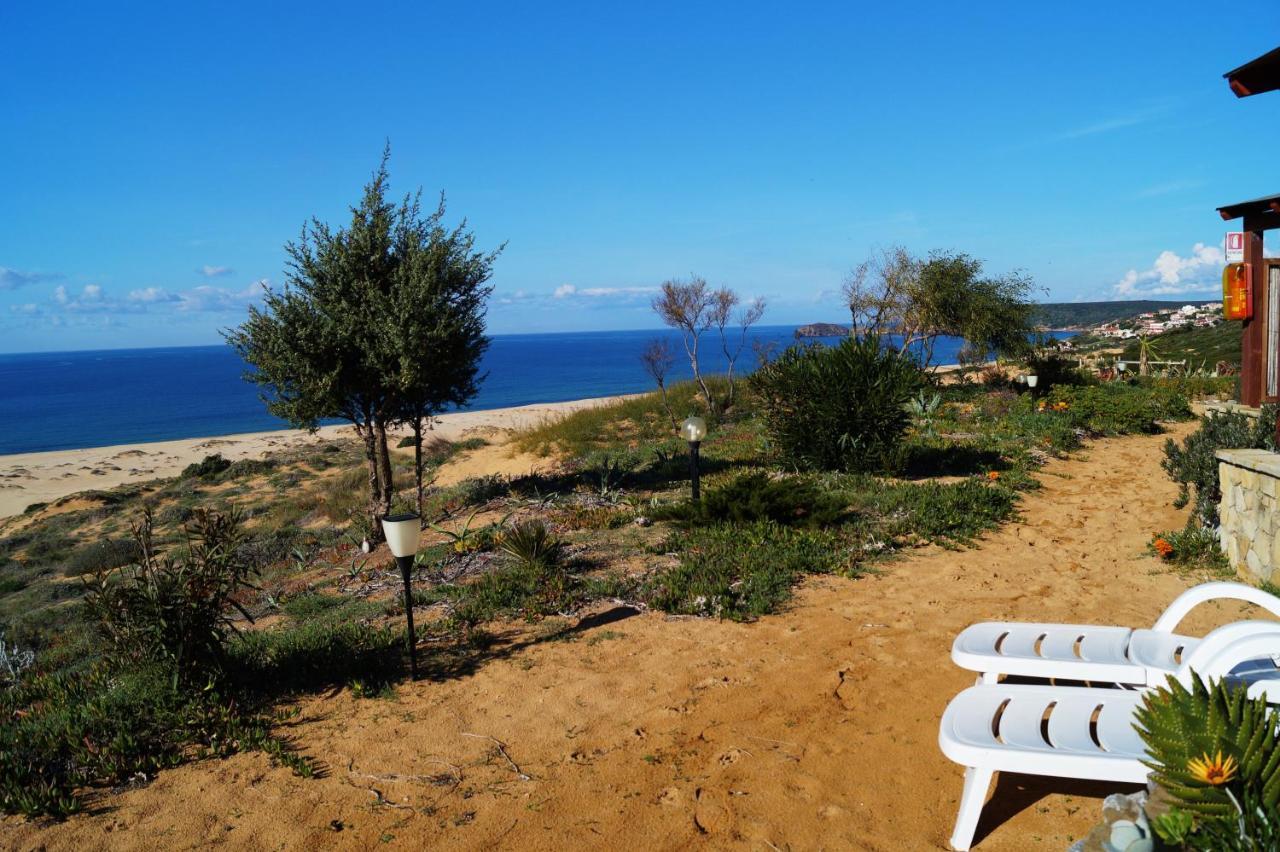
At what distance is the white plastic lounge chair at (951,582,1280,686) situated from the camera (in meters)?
3.86

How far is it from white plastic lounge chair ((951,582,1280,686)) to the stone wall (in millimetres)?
2696

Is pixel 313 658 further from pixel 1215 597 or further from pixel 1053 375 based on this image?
pixel 1053 375

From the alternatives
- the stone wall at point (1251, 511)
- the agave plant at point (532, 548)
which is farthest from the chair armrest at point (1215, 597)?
the agave plant at point (532, 548)

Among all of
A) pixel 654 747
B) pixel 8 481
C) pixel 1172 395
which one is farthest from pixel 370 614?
pixel 8 481

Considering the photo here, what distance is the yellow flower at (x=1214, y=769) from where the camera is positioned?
104 inches

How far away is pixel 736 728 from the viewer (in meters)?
4.61

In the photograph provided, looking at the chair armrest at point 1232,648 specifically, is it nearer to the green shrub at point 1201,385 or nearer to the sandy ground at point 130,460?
the sandy ground at point 130,460

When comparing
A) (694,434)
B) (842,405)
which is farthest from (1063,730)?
(842,405)

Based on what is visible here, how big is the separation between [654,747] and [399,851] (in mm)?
1447

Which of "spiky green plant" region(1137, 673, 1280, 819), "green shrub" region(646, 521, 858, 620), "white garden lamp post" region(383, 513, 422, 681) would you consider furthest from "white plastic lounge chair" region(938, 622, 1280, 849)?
"white garden lamp post" region(383, 513, 422, 681)

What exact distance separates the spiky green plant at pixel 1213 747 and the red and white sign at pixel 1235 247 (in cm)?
770

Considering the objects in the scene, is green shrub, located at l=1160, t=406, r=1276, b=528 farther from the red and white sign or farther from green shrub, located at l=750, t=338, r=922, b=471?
green shrub, located at l=750, t=338, r=922, b=471

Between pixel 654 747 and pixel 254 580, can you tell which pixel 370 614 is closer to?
pixel 654 747

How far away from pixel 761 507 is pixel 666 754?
4528 millimetres
